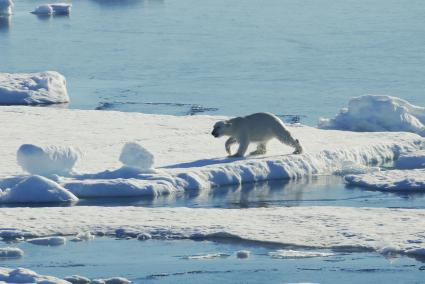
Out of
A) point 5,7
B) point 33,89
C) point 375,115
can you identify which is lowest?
point 33,89

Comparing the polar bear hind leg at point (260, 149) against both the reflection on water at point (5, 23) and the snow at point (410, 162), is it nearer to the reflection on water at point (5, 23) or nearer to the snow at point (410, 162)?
the snow at point (410, 162)

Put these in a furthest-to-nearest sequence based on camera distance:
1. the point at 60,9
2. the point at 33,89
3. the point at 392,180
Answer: the point at 60,9 < the point at 33,89 < the point at 392,180

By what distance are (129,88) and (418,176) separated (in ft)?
44.4

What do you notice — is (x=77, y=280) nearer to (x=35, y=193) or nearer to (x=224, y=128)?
(x=35, y=193)

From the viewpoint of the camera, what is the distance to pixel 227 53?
116ft

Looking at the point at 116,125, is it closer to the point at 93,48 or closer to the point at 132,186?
the point at 132,186

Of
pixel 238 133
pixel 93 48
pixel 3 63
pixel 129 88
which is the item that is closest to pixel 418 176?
pixel 238 133

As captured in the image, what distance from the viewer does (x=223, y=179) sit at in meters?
15.9

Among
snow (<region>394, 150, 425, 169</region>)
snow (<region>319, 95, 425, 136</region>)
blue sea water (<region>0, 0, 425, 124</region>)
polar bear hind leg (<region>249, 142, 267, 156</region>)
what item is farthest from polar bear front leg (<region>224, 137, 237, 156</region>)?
blue sea water (<region>0, 0, 425, 124</region>)

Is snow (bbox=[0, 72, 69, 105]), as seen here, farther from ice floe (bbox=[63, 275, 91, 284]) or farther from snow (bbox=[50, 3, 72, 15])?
snow (bbox=[50, 3, 72, 15])

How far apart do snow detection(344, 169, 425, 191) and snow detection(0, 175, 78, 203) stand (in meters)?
4.14

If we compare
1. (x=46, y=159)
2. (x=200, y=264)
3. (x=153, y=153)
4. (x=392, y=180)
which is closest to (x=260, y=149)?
(x=153, y=153)

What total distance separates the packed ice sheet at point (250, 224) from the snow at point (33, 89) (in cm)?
1193

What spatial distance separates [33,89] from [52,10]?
2320 centimetres
